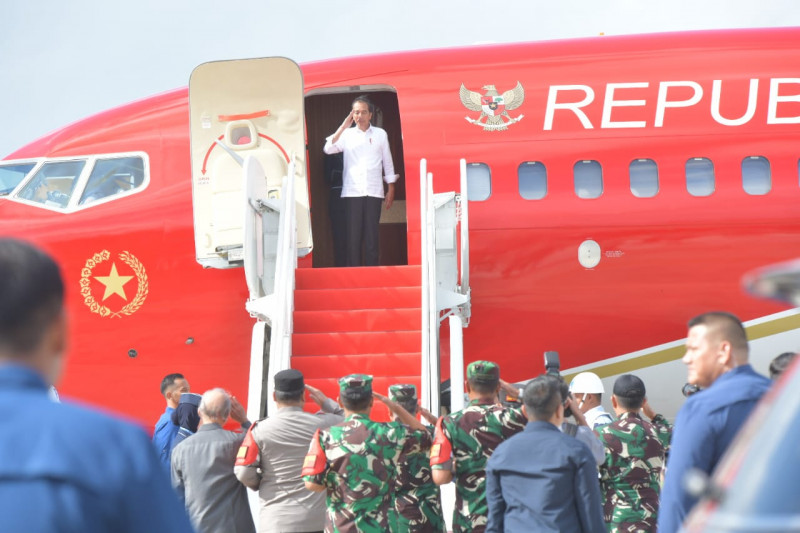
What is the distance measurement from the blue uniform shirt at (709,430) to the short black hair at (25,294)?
2.67 metres

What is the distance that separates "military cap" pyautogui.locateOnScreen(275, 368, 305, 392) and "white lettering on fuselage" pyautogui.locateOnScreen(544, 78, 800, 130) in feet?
15.9

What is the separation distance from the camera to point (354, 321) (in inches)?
348

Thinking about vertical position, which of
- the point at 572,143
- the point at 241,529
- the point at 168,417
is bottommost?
the point at 241,529

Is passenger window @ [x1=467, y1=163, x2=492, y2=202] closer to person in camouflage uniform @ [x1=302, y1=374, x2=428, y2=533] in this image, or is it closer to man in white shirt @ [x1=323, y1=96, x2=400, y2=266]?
man in white shirt @ [x1=323, y1=96, x2=400, y2=266]

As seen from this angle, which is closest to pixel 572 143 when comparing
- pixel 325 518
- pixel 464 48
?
pixel 464 48

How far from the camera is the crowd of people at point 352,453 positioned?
175 centimetres

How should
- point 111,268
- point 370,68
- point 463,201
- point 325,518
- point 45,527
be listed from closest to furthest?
point 45,527, point 325,518, point 463,201, point 111,268, point 370,68

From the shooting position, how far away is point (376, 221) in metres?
10.3

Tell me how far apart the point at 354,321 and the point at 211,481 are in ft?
9.52

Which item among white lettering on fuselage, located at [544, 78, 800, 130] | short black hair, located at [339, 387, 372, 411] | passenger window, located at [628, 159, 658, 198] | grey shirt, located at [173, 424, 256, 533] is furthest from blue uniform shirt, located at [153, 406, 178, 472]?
passenger window, located at [628, 159, 658, 198]

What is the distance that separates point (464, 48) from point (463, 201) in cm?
227

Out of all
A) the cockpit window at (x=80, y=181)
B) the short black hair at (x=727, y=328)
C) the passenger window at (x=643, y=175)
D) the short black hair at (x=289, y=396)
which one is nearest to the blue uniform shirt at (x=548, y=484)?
the short black hair at (x=727, y=328)

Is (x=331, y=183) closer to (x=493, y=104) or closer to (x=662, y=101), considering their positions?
(x=493, y=104)

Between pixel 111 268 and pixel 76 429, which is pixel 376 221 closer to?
pixel 111 268
